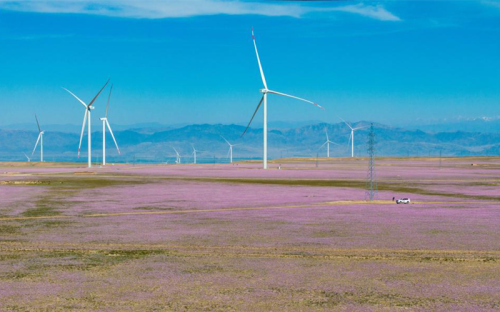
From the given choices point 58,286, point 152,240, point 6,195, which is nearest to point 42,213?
point 152,240

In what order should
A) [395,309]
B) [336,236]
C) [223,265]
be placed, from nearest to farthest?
1. [395,309]
2. [223,265]
3. [336,236]

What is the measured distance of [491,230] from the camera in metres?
26.9

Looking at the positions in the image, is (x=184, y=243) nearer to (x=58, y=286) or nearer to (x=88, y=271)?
(x=88, y=271)

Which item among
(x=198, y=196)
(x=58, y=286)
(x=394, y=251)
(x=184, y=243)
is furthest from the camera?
(x=198, y=196)

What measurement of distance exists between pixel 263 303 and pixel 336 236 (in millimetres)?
11477

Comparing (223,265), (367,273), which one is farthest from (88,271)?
(367,273)

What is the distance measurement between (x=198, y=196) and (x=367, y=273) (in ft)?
110

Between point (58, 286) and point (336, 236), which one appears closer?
point (58, 286)

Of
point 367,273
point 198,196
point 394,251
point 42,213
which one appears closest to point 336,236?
point 394,251

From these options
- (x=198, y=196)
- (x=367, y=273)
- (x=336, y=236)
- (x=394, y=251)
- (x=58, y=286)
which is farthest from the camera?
(x=198, y=196)

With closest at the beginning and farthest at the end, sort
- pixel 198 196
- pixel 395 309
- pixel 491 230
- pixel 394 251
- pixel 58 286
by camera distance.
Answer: pixel 395 309
pixel 58 286
pixel 394 251
pixel 491 230
pixel 198 196

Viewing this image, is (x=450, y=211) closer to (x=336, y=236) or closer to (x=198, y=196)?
(x=336, y=236)

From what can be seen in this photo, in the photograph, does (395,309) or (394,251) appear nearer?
(395,309)

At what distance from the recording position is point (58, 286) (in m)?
15.7
